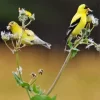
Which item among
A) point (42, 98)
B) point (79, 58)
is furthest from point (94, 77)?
point (42, 98)

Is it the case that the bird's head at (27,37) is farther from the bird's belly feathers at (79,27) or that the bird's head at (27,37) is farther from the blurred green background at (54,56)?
the blurred green background at (54,56)

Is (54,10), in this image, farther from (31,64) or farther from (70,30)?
(70,30)

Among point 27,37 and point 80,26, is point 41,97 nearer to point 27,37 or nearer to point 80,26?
point 27,37

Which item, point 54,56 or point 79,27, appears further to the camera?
point 54,56

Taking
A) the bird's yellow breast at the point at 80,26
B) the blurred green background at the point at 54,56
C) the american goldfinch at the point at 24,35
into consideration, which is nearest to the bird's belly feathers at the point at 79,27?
the bird's yellow breast at the point at 80,26

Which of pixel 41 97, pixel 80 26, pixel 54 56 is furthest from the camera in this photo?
pixel 54 56

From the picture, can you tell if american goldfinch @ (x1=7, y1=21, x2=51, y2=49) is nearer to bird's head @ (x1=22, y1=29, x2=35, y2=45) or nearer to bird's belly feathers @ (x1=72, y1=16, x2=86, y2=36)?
bird's head @ (x1=22, y1=29, x2=35, y2=45)

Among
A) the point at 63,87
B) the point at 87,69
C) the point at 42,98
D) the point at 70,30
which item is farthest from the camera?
the point at 87,69

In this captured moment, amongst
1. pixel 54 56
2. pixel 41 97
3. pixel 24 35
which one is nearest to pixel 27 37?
pixel 24 35

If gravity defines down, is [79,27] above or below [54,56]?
below
